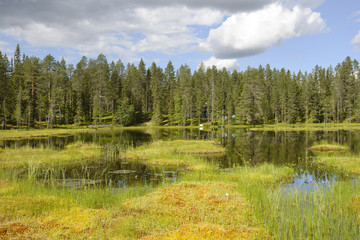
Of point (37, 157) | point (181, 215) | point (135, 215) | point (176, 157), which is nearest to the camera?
point (135, 215)

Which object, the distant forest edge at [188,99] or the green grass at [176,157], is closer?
the green grass at [176,157]

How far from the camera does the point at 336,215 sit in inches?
379

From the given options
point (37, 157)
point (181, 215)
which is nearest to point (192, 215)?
point (181, 215)

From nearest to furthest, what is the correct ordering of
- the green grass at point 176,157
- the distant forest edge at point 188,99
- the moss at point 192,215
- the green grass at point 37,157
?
the moss at point 192,215 < the green grass at point 37,157 < the green grass at point 176,157 < the distant forest edge at point 188,99

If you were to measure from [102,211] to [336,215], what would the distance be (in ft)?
28.8

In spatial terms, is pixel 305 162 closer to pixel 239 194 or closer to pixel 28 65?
pixel 239 194

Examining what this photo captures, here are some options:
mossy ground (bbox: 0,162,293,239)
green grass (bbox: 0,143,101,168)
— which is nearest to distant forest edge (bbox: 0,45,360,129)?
green grass (bbox: 0,143,101,168)

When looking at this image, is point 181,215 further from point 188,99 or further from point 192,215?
point 188,99

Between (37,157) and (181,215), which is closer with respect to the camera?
(181,215)

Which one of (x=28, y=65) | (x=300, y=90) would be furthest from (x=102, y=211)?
(x=300, y=90)

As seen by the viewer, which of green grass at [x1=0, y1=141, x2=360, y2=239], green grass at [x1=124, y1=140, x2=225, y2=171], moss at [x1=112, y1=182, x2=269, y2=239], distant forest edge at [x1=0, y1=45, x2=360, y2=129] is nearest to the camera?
moss at [x1=112, y1=182, x2=269, y2=239]

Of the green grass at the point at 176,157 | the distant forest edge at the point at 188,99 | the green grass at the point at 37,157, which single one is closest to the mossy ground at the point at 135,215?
the green grass at the point at 176,157

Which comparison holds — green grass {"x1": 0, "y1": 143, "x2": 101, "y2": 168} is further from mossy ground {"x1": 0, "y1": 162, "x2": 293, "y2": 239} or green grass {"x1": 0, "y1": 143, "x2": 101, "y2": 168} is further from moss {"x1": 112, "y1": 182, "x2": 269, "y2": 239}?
moss {"x1": 112, "y1": 182, "x2": 269, "y2": 239}

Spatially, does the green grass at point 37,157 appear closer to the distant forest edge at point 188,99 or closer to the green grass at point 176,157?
the green grass at point 176,157
